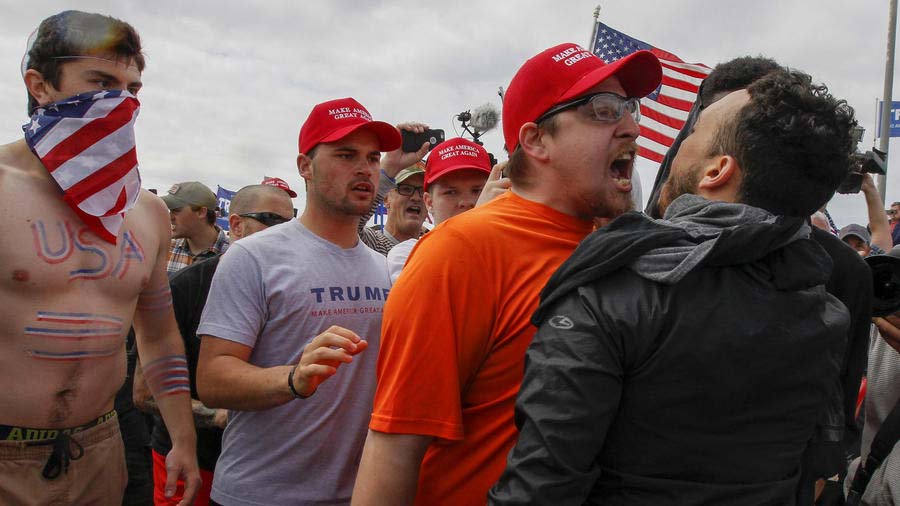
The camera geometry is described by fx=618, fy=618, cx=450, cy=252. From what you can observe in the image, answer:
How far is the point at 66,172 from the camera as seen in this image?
222cm

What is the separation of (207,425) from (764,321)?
2.89 metres

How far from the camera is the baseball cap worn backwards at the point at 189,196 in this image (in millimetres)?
6320

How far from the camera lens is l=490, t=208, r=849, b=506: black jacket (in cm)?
117

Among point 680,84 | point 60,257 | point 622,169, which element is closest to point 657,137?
point 680,84

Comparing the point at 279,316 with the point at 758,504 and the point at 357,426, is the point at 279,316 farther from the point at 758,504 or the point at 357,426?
the point at 758,504

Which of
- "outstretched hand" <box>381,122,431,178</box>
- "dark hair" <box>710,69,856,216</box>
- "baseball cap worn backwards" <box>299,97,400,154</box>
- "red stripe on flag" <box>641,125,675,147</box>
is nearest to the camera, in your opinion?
"dark hair" <box>710,69,856,216</box>

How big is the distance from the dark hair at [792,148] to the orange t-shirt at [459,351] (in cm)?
54

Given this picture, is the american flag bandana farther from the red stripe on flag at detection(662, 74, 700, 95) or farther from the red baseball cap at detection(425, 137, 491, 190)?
the red stripe on flag at detection(662, 74, 700, 95)

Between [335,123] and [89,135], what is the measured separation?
3.52 ft

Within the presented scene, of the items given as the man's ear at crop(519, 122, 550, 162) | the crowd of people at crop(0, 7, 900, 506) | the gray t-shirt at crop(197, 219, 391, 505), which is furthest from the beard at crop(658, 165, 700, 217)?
the gray t-shirt at crop(197, 219, 391, 505)

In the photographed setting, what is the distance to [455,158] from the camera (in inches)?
163

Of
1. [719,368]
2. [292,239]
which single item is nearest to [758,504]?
[719,368]

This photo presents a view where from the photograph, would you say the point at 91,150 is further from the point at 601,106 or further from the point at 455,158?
the point at 455,158

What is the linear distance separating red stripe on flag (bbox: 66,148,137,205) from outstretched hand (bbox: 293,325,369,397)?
1031 mm
